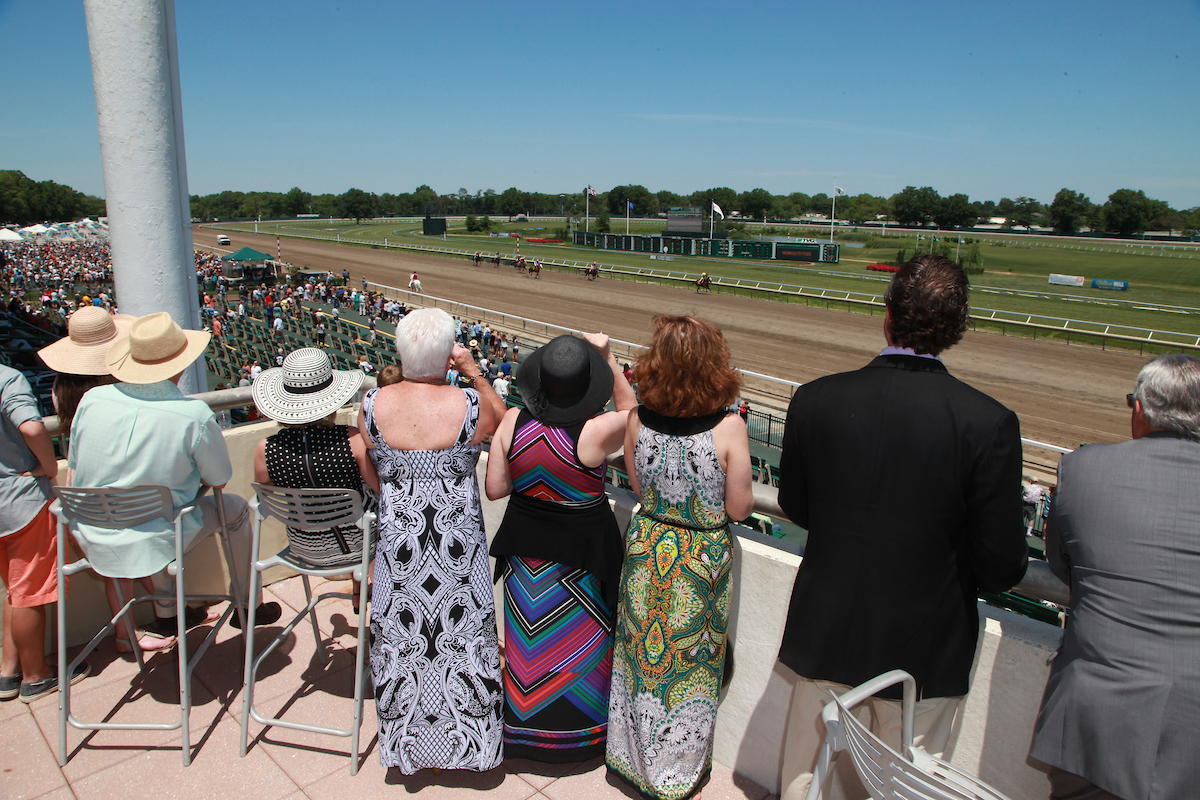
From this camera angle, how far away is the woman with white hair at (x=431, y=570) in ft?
8.48

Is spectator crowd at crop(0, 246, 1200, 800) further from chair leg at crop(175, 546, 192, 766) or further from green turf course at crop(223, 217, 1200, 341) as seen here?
green turf course at crop(223, 217, 1200, 341)

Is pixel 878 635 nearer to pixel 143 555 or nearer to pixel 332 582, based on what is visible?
pixel 143 555

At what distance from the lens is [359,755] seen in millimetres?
2889

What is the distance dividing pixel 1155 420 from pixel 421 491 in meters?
2.13

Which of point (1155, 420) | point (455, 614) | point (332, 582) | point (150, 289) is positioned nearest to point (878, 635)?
point (1155, 420)

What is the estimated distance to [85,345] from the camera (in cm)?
313

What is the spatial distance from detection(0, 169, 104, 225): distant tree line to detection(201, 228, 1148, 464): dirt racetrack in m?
101

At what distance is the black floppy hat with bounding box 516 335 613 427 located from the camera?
2.46 m

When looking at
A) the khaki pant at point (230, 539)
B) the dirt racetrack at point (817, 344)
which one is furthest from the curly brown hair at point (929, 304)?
the dirt racetrack at point (817, 344)

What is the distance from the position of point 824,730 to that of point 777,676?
1.33 ft

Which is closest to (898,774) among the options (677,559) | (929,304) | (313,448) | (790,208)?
(677,559)

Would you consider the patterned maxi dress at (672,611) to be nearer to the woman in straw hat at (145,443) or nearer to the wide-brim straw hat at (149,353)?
the woman in straw hat at (145,443)

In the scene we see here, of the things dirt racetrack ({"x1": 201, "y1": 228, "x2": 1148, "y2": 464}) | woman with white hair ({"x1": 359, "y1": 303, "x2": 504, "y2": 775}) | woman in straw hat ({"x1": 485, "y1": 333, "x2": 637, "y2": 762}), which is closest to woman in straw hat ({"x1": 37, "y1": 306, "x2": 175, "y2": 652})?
woman with white hair ({"x1": 359, "y1": 303, "x2": 504, "y2": 775})

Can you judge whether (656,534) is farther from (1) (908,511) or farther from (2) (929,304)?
(2) (929,304)
